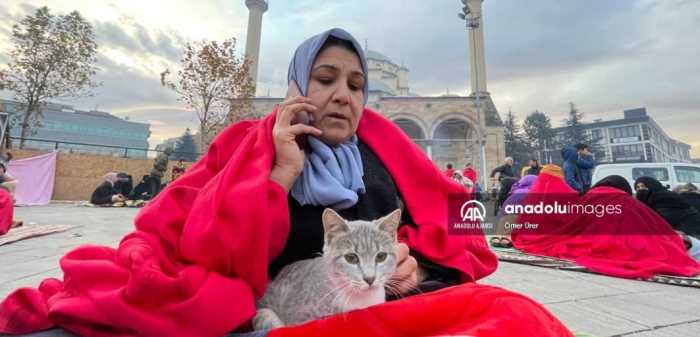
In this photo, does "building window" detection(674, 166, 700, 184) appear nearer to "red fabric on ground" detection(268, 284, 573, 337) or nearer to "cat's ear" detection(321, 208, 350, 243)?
"red fabric on ground" detection(268, 284, 573, 337)

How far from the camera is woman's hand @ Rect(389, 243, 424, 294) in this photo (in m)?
1.19

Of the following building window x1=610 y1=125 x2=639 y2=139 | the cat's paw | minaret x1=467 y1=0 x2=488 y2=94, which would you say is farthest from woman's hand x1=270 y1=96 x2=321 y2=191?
building window x1=610 y1=125 x2=639 y2=139

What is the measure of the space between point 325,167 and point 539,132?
5308cm

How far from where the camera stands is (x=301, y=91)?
1.37 m

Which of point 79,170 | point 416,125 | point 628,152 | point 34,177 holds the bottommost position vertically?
point 34,177

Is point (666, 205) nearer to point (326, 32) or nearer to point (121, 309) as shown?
point (326, 32)

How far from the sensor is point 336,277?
45.2 inches

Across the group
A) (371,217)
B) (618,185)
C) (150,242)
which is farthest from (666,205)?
(150,242)

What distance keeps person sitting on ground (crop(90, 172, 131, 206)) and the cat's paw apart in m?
12.5

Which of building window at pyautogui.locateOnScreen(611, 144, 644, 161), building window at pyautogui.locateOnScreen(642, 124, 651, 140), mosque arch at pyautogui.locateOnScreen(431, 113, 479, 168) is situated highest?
building window at pyautogui.locateOnScreen(642, 124, 651, 140)

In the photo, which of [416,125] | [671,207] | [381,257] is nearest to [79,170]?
[381,257]

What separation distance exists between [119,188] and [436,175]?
13509 millimetres

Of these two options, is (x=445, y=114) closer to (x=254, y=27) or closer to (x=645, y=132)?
(x=254, y=27)

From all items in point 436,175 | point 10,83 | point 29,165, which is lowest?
point 436,175
